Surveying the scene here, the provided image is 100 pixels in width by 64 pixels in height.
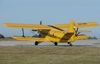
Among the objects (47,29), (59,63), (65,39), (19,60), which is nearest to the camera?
(59,63)

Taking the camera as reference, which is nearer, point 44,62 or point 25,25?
point 44,62

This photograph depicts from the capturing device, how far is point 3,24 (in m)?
38.8

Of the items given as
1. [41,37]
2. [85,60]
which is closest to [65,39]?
[41,37]

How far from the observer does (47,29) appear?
134 feet

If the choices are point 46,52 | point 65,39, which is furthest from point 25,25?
point 46,52

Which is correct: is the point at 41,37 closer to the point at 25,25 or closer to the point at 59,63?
the point at 25,25

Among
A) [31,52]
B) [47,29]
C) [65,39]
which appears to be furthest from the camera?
[47,29]

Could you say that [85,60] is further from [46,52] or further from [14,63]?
[46,52]

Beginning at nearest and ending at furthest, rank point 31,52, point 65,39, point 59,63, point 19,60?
point 59,63, point 19,60, point 31,52, point 65,39

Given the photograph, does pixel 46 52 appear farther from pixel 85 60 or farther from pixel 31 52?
pixel 85 60

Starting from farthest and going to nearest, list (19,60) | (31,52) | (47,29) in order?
(47,29), (31,52), (19,60)

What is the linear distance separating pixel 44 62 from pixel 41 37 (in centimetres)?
2116

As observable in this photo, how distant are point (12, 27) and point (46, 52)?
12502mm

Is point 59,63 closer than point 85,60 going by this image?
Yes
